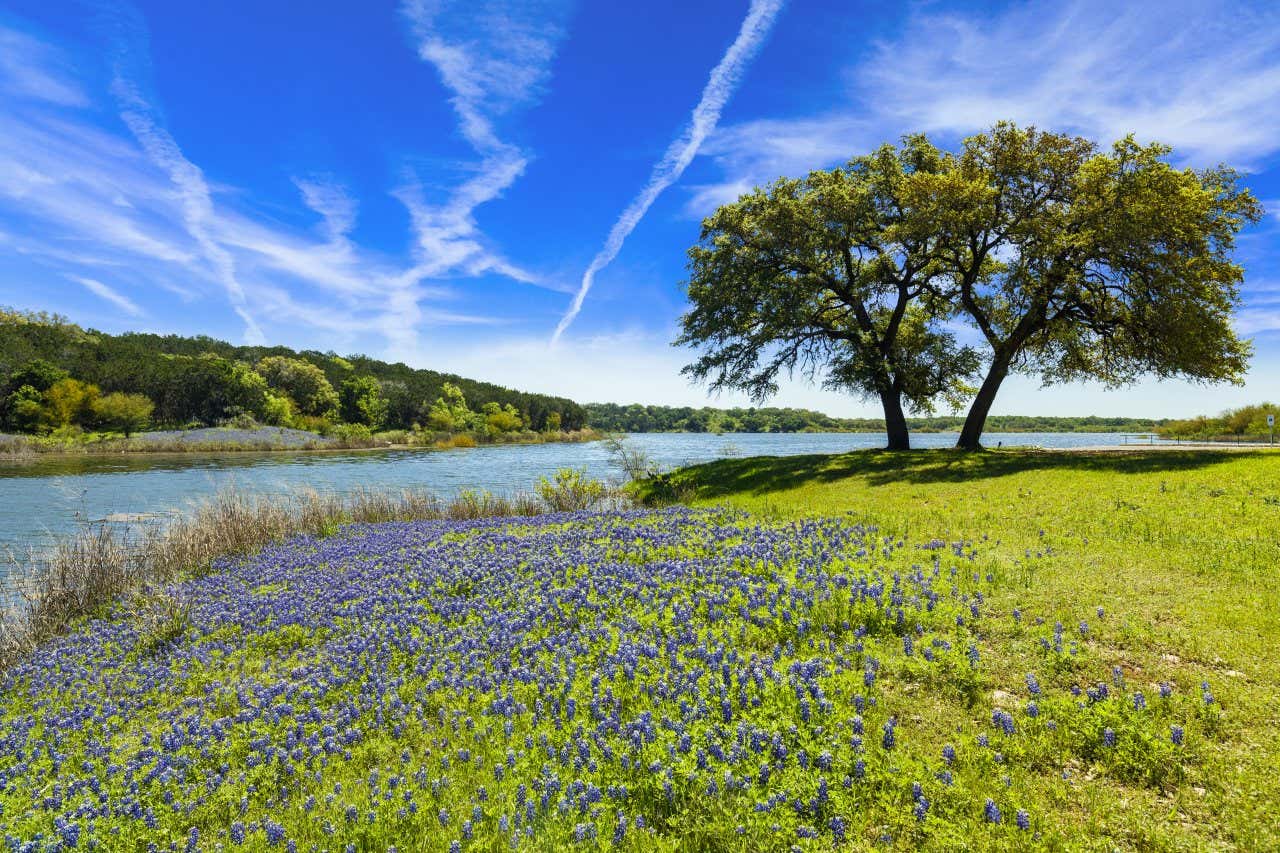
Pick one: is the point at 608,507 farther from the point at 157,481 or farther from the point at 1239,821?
the point at 157,481

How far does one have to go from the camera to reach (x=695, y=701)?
5.52 meters

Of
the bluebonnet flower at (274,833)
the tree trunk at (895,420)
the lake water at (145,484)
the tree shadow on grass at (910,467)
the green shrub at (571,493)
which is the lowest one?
the lake water at (145,484)

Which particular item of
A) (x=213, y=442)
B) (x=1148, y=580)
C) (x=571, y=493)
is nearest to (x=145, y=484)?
(x=571, y=493)

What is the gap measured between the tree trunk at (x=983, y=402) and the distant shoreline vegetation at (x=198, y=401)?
7771 centimetres

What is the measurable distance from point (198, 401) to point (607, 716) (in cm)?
12163

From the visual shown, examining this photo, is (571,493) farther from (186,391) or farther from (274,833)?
(186,391)

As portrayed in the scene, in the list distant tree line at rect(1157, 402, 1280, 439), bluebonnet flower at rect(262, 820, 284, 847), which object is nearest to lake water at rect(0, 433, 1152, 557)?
bluebonnet flower at rect(262, 820, 284, 847)

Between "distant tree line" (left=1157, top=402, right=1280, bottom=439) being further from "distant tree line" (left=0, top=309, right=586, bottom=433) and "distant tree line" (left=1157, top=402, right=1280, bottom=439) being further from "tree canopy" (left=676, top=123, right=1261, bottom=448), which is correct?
"distant tree line" (left=0, top=309, right=586, bottom=433)

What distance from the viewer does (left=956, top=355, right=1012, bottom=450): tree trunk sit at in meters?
26.8

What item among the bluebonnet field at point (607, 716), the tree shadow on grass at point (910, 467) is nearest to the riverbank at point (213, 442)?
the tree shadow on grass at point (910, 467)

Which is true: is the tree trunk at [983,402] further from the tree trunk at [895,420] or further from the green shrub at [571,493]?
the green shrub at [571,493]

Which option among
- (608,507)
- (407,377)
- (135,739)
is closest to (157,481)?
(608,507)

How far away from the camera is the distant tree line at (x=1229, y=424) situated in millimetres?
50656

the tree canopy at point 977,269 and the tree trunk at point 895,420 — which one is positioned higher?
the tree canopy at point 977,269
